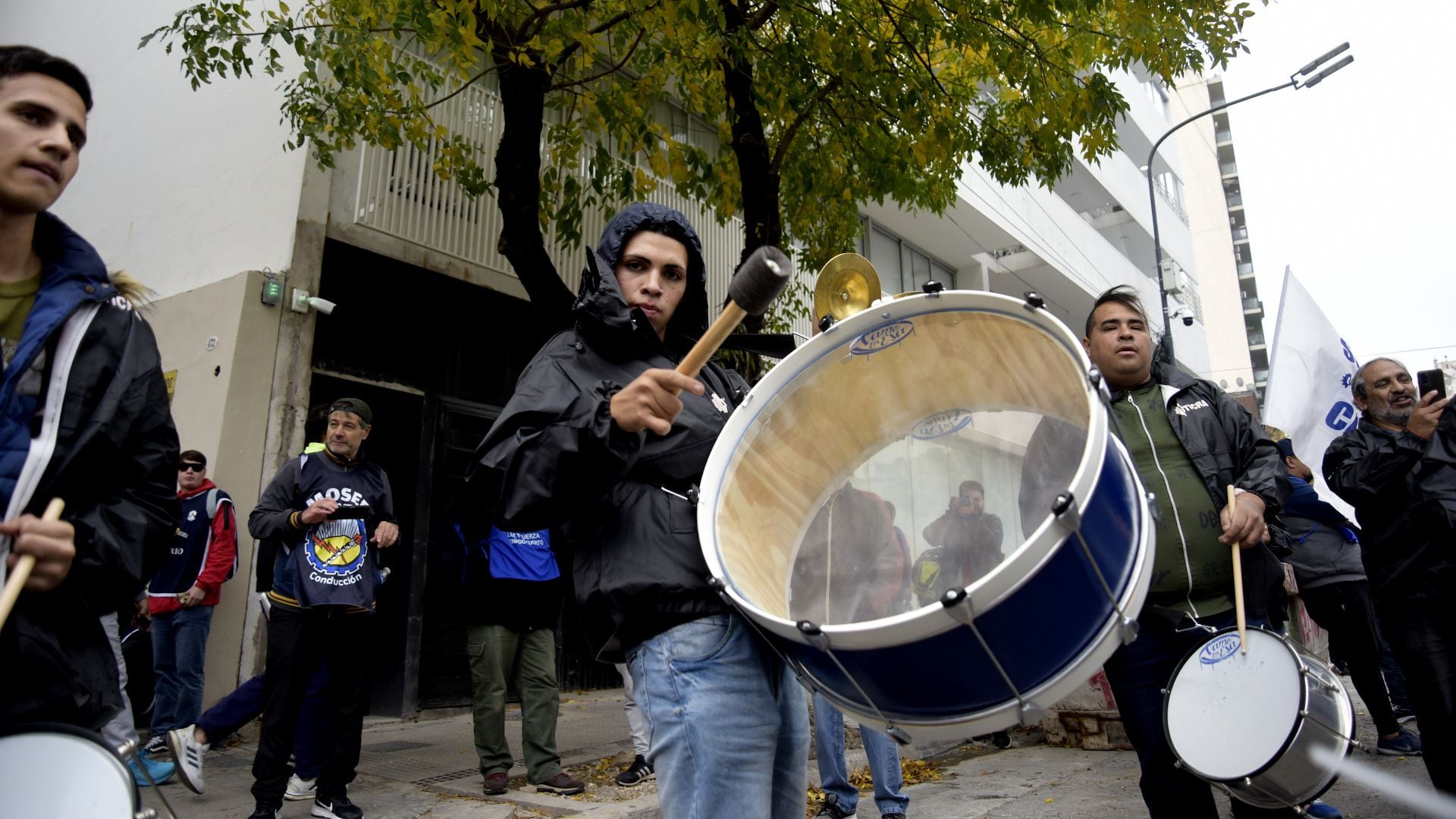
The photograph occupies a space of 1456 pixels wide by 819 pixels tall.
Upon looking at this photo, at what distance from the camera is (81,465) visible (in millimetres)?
1710

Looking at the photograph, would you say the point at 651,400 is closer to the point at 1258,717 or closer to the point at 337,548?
the point at 1258,717

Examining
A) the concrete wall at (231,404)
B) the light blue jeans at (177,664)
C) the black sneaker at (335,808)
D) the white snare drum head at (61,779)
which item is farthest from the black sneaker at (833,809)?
the concrete wall at (231,404)

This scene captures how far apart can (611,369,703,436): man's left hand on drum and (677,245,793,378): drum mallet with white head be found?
80 millimetres

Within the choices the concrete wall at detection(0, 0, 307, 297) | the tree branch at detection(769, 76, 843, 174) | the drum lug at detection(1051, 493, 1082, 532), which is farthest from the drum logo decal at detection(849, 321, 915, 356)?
the concrete wall at detection(0, 0, 307, 297)

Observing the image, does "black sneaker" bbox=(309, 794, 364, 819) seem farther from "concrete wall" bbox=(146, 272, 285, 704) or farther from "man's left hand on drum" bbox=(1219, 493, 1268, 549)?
"man's left hand on drum" bbox=(1219, 493, 1268, 549)

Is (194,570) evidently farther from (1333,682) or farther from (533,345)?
(1333,682)

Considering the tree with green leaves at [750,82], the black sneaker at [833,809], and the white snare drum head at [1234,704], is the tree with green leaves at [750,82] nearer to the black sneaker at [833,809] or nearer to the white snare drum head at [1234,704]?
the black sneaker at [833,809]

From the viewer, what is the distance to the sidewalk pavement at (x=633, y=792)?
4453 millimetres

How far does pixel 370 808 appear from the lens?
4.84 m

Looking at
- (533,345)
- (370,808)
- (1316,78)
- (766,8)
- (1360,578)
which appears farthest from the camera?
(1316,78)

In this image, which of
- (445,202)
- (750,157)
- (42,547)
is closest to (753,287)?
(42,547)

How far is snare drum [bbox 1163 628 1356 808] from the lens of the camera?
102 inches

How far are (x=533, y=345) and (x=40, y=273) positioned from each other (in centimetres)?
787

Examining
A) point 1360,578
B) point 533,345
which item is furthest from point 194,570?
point 1360,578
